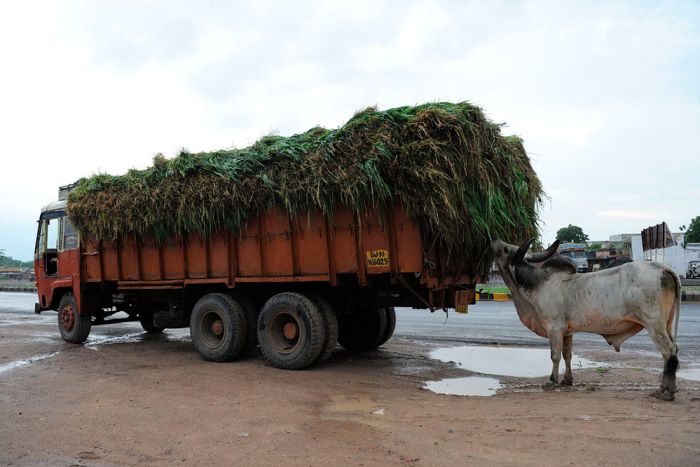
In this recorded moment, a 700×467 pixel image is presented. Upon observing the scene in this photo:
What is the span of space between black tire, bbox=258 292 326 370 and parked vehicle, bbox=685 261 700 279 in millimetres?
37990

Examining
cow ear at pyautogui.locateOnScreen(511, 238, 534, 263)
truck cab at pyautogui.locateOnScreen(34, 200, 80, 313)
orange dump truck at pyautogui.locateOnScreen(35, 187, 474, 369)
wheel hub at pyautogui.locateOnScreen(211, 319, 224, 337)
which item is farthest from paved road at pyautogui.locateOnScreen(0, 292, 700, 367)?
wheel hub at pyautogui.locateOnScreen(211, 319, 224, 337)

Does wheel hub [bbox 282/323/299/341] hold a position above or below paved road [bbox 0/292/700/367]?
above

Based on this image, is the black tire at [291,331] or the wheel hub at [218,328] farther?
the wheel hub at [218,328]

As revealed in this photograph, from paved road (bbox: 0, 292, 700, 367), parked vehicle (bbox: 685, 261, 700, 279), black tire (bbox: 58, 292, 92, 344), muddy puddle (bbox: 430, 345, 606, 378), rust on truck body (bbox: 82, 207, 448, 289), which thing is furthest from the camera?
parked vehicle (bbox: 685, 261, 700, 279)

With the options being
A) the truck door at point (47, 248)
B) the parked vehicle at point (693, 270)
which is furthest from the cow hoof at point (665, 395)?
the parked vehicle at point (693, 270)

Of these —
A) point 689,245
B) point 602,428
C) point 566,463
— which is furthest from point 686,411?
point 689,245

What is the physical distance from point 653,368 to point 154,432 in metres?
6.59

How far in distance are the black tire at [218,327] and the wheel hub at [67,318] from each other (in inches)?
137

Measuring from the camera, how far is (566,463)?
394 centimetres

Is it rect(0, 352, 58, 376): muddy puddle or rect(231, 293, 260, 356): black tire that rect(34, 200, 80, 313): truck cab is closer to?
rect(0, 352, 58, 376): muddy puddle

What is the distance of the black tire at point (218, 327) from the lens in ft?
27.1

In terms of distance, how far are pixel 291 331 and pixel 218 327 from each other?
58.0 inches

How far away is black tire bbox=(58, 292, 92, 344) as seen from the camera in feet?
34.7

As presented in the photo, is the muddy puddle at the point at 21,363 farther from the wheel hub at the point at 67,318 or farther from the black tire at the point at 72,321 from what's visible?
the wheel hub at the point at 67,318
